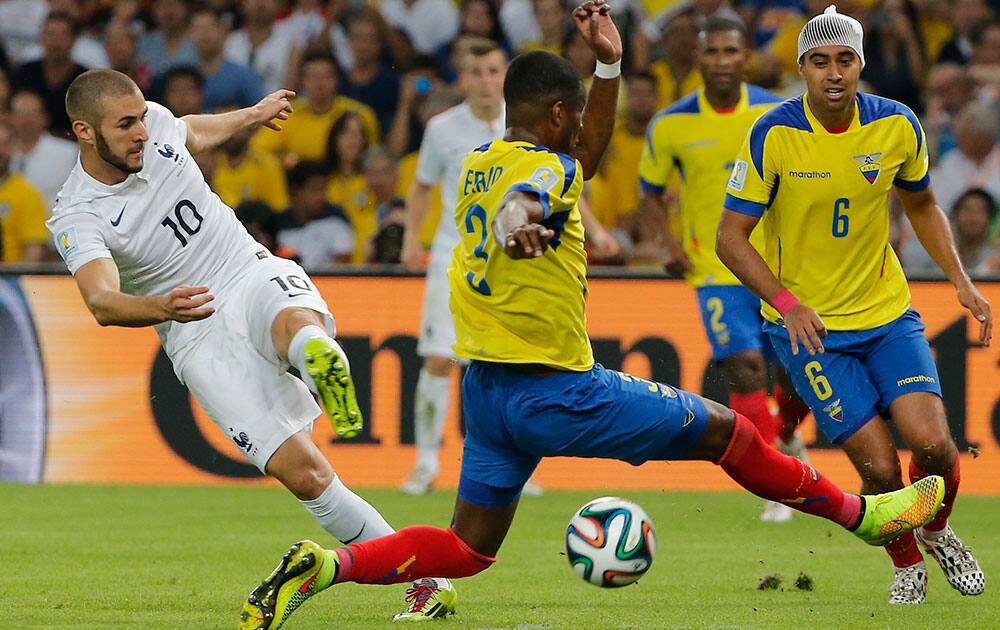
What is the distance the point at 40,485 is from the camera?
12164 millimetres

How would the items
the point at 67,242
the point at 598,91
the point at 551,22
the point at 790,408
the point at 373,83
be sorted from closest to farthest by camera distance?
the point at 598,91 → the point at 67,242 → the point at 790,408 → the point at 551,22 → the point at 373,83

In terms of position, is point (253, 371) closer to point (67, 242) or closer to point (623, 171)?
point (67, 242)

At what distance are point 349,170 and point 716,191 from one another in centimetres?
494

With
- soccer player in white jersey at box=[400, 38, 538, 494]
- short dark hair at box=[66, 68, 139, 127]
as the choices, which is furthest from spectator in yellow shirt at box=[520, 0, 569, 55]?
short dark hair at box=[66, 68, 139, 127]

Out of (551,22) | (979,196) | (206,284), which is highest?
(206,284)

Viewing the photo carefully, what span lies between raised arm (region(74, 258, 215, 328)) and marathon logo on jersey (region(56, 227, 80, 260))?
0.13 m

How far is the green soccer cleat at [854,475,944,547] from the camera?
6.47 m

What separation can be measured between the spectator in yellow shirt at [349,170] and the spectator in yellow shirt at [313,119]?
0.95 feet

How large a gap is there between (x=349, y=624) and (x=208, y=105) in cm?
956

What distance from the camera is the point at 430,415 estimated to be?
38.6 ft

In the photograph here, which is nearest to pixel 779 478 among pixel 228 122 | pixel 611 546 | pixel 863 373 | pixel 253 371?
pixel 611 546

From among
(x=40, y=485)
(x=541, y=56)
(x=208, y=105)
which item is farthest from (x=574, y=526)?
(x=208, y=105)

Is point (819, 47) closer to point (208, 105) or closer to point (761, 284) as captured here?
point (761, 284)

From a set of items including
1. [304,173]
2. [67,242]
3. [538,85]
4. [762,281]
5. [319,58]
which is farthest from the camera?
[319,58]
